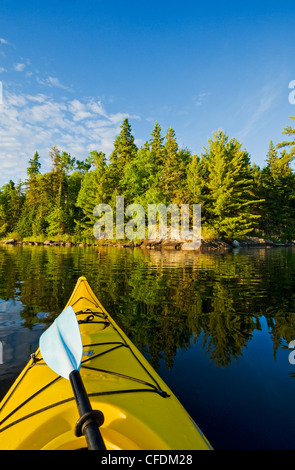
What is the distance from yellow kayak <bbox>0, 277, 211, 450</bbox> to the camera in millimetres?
1290

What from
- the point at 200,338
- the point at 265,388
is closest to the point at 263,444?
the point at 265,388

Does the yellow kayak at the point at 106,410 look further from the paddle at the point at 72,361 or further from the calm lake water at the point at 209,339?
the calm lake water at the point at 209,339

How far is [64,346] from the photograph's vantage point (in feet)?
6.15

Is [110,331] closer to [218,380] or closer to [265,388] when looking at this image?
[218,380]

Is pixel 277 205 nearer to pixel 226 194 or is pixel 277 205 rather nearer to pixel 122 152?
pixel 226 194

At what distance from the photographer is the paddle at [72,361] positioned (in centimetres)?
115

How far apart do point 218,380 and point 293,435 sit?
35.5 inches

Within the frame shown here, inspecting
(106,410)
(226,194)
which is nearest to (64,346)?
(106,410)

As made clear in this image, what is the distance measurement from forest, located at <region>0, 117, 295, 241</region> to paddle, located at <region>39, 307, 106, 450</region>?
25830 millimetres

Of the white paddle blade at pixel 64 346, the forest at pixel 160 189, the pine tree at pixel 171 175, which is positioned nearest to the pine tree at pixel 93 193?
the forest at pixel 160 189

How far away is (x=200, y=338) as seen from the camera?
3.84m

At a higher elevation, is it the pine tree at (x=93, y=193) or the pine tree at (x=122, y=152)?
the pine tree at (x=122, y=152)

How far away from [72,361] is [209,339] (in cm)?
279

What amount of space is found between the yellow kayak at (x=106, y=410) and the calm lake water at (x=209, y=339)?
0.73m
